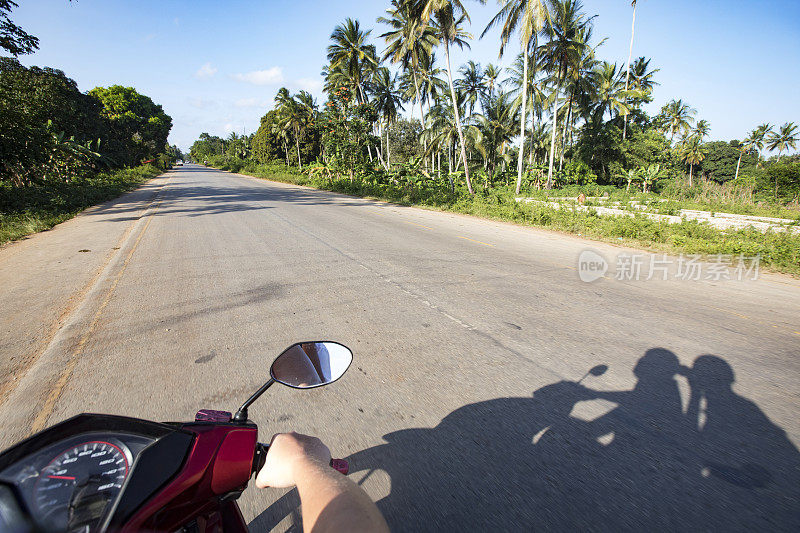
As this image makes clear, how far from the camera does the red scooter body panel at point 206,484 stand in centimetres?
88

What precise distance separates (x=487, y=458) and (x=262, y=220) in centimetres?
1106

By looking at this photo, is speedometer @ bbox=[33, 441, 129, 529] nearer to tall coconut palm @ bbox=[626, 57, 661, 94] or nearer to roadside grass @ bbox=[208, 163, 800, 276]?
roadside grass @ bbox=[208, 163, 800, 276]

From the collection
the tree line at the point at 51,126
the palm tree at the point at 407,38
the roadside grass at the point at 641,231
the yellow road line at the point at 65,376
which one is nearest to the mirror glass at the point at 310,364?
the yellow road line at the point at 65,376

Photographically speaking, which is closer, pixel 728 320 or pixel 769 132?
pixel 728 320

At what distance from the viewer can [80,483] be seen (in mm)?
876

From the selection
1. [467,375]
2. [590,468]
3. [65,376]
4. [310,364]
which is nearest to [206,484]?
[310,364]

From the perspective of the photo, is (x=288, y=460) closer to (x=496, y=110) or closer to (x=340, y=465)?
(x=340, y=465)

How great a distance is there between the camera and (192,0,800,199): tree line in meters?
21.5

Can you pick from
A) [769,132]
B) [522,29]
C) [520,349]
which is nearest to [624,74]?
[522,29]

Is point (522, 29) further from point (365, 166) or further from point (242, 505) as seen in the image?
point (242, 505)

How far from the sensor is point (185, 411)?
2639 millimetres

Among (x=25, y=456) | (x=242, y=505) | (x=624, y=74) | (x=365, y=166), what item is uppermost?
(x=624, y=74)

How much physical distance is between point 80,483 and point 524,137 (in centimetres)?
3601

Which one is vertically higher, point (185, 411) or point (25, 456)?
point (25, 456)
